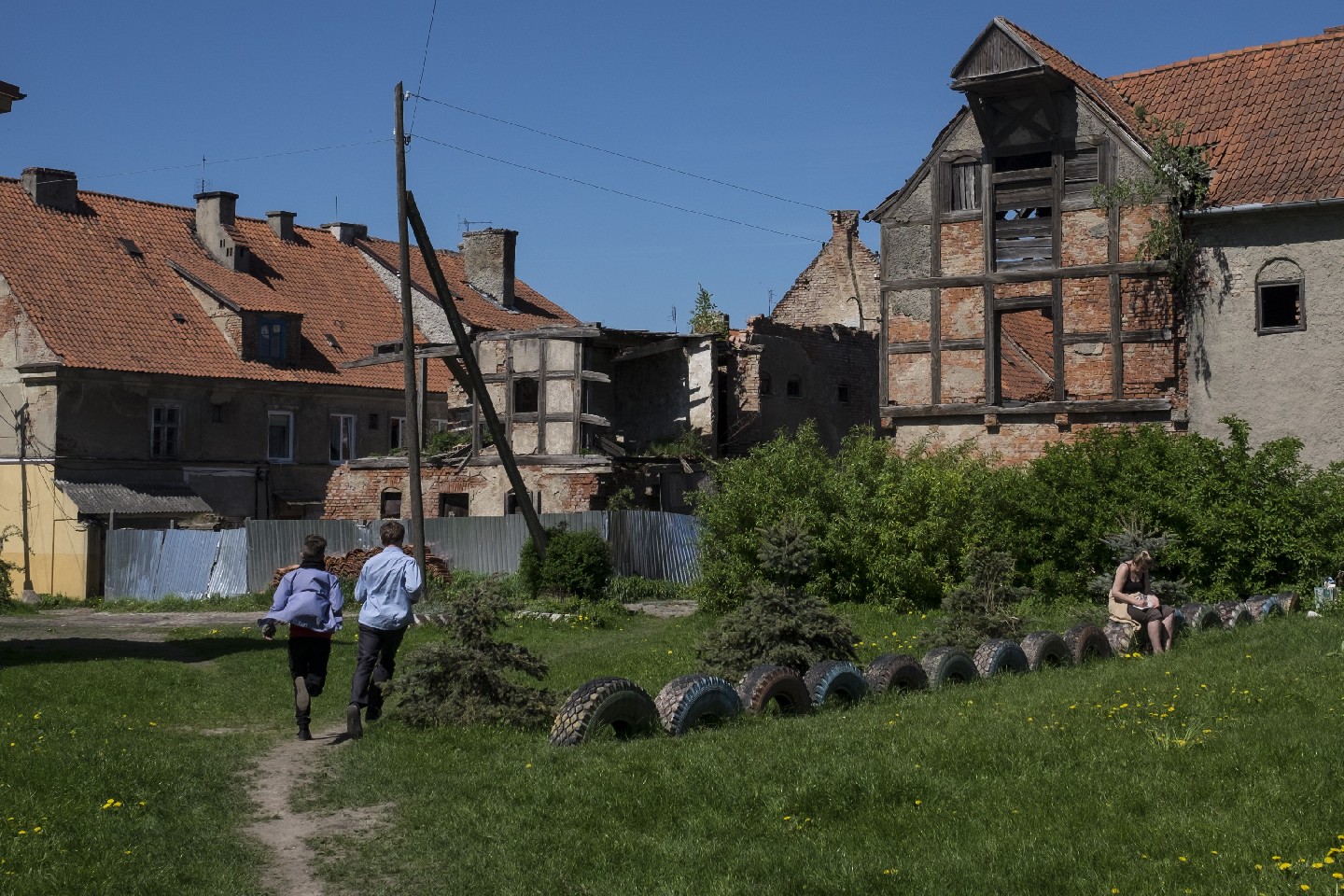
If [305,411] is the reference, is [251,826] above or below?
below

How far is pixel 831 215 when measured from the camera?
149 feet

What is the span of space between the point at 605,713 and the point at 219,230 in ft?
118

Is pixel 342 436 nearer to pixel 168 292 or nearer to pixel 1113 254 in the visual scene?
pixel 168 292

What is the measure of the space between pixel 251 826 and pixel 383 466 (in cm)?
2820

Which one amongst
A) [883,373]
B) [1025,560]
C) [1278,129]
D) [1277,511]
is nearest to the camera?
[1277,511]

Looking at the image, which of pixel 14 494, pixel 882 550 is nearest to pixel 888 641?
pixel 882 550

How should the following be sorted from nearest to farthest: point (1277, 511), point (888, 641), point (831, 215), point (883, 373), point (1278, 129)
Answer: point (888, 641), point (1277, 511), point (1278, 129), point (883, 373), point (831, 215)

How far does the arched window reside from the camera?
25156 millimetres

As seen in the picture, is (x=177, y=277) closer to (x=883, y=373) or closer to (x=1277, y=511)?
(x=883, y=373)

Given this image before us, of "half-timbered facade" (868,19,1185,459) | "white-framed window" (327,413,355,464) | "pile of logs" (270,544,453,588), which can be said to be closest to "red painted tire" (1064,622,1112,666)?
"half-timbered facade" (868,19,1185,459)

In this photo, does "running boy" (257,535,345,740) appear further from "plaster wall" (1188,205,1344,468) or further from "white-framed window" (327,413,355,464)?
"white-framed window" (327,413,355,464)

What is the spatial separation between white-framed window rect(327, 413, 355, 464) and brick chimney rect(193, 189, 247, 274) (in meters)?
5.49

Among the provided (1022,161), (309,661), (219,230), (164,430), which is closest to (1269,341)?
(1022,161)

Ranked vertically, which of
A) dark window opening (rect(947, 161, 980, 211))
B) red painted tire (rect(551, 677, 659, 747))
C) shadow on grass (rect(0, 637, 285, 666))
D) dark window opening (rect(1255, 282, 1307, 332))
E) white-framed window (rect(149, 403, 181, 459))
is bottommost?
shadow on grass (rect(0, 637, 285, 666))
